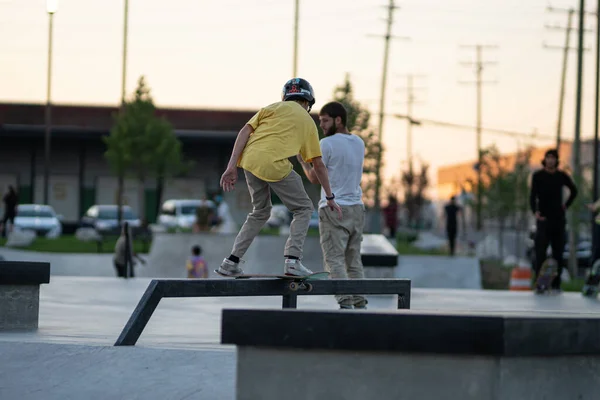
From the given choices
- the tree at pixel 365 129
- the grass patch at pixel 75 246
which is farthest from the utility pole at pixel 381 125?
the grass patch at pixel 75 246

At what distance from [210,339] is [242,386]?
121 inches

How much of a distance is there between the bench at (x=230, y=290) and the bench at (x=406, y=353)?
1950 mm

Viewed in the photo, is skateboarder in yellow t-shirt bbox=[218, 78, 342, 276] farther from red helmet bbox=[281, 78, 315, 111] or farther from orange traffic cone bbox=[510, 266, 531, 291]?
orange traffic cone bbox=[510, 266, 531, 291]

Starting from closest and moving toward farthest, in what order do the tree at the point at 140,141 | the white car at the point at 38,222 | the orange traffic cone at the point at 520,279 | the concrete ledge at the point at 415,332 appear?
the concrete ledge at the point at 415,332 → the orange traffic cone at the point at 520,279 → the white car at the point at 38,222 → the tree at the point at 140,141

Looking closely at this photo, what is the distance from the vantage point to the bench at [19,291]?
311 inches

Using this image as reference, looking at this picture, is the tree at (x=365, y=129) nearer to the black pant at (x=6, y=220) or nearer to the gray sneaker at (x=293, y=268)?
the black pant at (x=6, y=220)

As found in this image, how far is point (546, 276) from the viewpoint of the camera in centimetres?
1478

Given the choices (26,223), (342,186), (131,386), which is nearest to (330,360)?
(131,386)

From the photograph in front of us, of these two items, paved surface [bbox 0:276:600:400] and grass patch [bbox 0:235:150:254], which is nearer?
paved surface [bbox 0:276:600:400]

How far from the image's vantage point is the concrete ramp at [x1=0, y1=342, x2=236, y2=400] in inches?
224

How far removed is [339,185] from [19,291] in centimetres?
260

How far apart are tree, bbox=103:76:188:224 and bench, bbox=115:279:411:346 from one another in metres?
46.8

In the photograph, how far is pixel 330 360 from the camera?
4.59 m

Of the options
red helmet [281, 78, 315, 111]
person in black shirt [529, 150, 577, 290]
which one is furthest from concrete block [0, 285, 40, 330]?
person in black shirt [529, 150, 577, 290]
